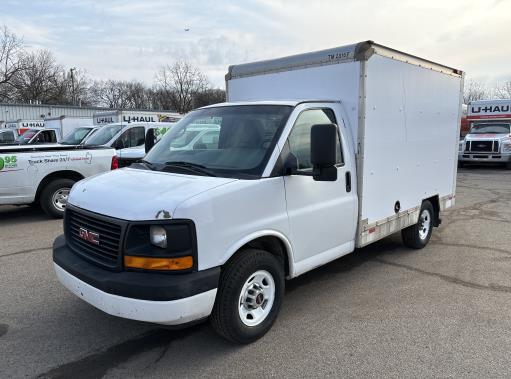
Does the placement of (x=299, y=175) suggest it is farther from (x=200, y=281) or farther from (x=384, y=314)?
(x=384, y=314)

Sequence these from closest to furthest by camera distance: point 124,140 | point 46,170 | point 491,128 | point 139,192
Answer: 1. point 139,192
2. point 46,170
3. point 124,140
4. point 491,128

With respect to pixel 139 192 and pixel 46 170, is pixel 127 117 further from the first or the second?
pixel 139 192

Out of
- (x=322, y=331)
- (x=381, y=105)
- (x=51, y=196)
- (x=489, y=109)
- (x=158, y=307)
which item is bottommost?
(x=322, y=331)

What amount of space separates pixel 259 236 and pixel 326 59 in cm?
227

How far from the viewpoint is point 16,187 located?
8.00 meters

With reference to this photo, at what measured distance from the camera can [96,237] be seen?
3359 millimetres

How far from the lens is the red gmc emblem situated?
337 centimetres

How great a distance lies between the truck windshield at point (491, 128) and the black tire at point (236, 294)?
19.4m

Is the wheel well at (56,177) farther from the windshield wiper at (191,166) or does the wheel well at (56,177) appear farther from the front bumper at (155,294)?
the front bumper at (155,294)

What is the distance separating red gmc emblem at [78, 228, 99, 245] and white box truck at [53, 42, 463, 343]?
0.02 m

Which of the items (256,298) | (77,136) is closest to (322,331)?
(256,298)

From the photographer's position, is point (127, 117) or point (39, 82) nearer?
point (127, 117)

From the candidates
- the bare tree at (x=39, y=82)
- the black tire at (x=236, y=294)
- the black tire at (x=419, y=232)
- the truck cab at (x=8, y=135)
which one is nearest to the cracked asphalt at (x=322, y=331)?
the black tire at (x=236, y=294)

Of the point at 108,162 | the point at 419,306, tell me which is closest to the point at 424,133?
the point at 419,306
